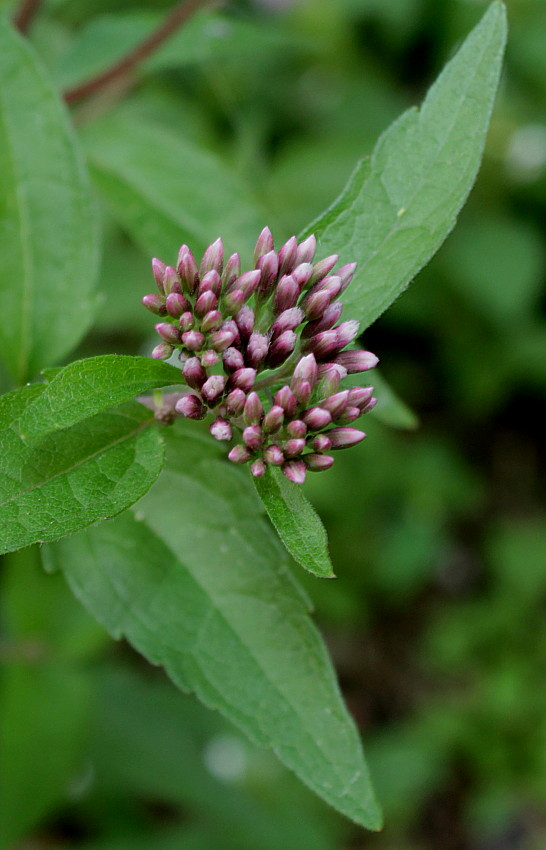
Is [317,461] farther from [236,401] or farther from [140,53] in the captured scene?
[140,53]

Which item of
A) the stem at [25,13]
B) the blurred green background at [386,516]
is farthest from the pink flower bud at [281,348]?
the blurred green background at [386,516]

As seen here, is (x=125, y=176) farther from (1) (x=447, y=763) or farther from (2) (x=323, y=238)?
(1) (x=447, y=763)

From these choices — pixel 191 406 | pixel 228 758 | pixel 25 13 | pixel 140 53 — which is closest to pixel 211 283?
pixel 191 406

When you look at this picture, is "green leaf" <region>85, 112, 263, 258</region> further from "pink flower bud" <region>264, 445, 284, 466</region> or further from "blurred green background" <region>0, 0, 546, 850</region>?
"pink flower bud" <region>264, 445, 284, 466</region>

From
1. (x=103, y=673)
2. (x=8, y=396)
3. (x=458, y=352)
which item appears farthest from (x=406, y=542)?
(x=8, y=396)

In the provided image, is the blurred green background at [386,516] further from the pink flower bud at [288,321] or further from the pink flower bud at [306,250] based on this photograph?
the pink flower bud at [288,321]

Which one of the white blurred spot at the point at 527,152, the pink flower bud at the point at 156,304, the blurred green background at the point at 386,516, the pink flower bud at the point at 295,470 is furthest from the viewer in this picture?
the white blurred spot at the point at 527,152

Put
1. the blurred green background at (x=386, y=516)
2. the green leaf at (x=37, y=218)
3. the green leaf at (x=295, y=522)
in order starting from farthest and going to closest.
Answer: the blurred green background at (x=386, y=516) < the green leaf at (x=37, y=218) < the green leaf at (x=295, y=522)
